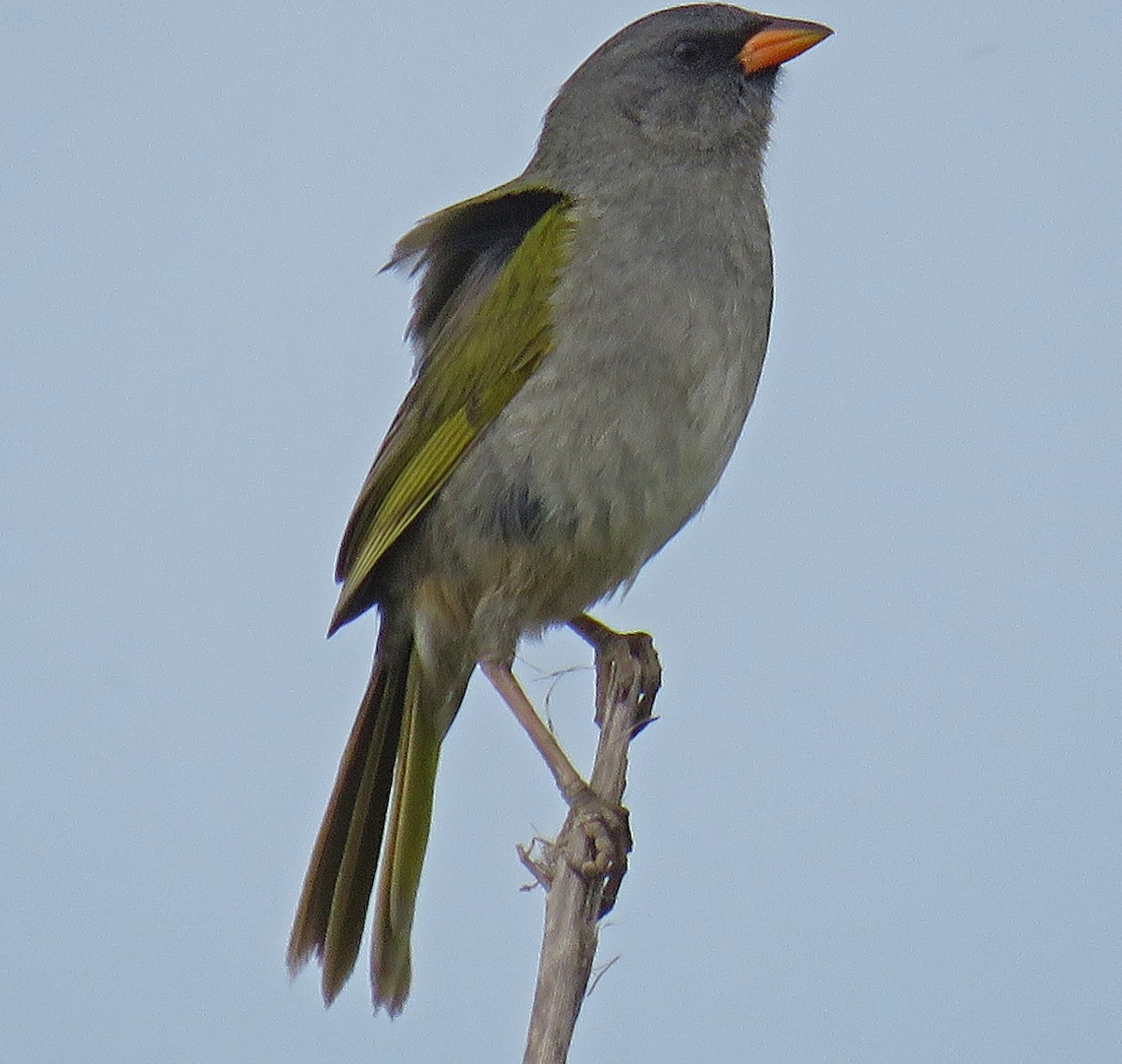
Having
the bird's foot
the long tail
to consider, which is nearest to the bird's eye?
the long tail

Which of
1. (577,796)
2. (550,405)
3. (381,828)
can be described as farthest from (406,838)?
(550,405)

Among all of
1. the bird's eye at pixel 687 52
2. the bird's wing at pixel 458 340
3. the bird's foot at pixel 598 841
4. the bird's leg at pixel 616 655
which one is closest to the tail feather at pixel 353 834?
the bird's wing at pixel 458 340

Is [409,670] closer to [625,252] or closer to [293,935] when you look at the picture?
[293,935]

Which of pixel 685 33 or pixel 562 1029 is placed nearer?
pixel 562 1029

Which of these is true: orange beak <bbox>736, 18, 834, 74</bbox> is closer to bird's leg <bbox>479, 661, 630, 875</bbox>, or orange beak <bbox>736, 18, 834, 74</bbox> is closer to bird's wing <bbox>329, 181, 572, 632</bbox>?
bird's wing <bbox>329, 181, 572, 632</bbox>

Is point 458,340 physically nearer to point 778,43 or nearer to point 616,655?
point 616,655

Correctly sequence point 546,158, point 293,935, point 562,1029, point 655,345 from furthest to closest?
point 546,158 → point 293,935 → point 655,345 → point 562,1029

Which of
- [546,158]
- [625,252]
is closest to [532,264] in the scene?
[625,252]
